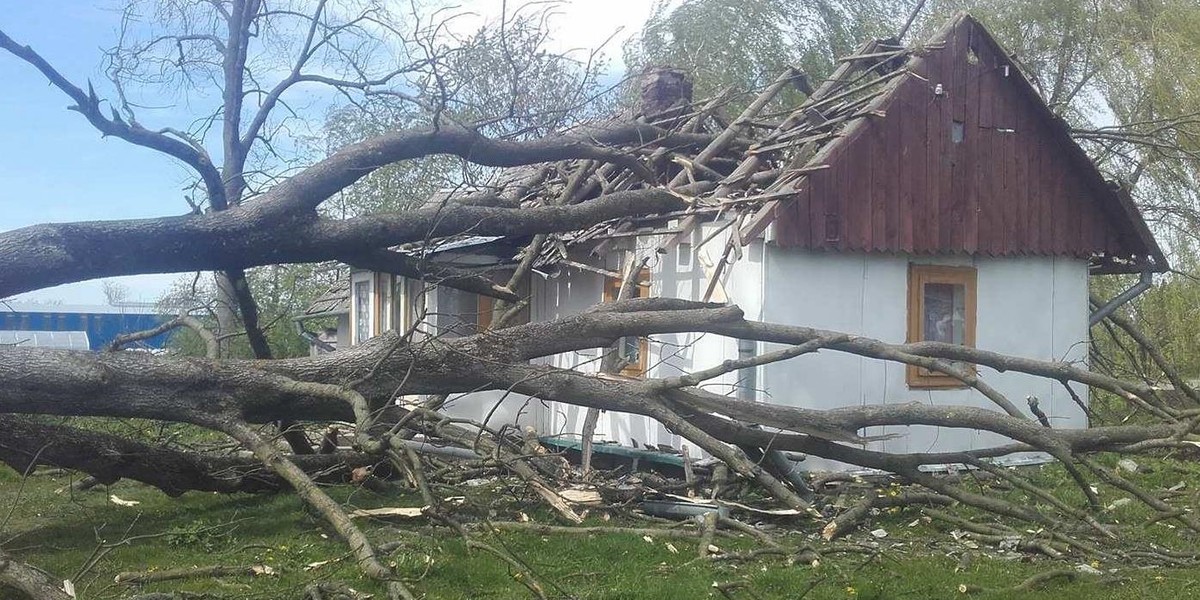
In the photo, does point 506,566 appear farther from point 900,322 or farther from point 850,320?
point 900,322

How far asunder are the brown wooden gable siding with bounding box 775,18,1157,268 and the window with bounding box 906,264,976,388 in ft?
0.91

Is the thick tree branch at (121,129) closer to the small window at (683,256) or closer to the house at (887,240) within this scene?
the house at (887,240)

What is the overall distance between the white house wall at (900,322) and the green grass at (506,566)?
1.88m

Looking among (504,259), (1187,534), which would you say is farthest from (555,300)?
(1187,534)

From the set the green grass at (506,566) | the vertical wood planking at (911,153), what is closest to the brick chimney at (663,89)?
the vertical wood planking at (911,153)

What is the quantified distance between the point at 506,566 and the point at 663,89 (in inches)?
321

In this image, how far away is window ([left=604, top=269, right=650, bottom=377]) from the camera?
1167 centimetres

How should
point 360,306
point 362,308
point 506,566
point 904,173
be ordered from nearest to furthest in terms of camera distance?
point 506,566, point 904,173, point 362,308, point 360,306

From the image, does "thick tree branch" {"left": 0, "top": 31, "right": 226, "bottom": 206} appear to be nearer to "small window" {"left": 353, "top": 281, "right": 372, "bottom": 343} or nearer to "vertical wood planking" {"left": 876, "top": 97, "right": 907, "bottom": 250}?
"vertical wood planking" {"left": 876, "top": 97, "right": 907, "bottom": 250}

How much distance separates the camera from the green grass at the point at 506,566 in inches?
256

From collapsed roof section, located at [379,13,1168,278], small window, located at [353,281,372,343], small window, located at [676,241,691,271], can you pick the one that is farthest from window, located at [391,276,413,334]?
small window, located at [676,241,691,271]

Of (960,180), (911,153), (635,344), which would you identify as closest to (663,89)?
(635,344)

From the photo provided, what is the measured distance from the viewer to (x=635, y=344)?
12133 millimetres

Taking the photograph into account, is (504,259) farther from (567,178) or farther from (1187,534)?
(1187,534)
